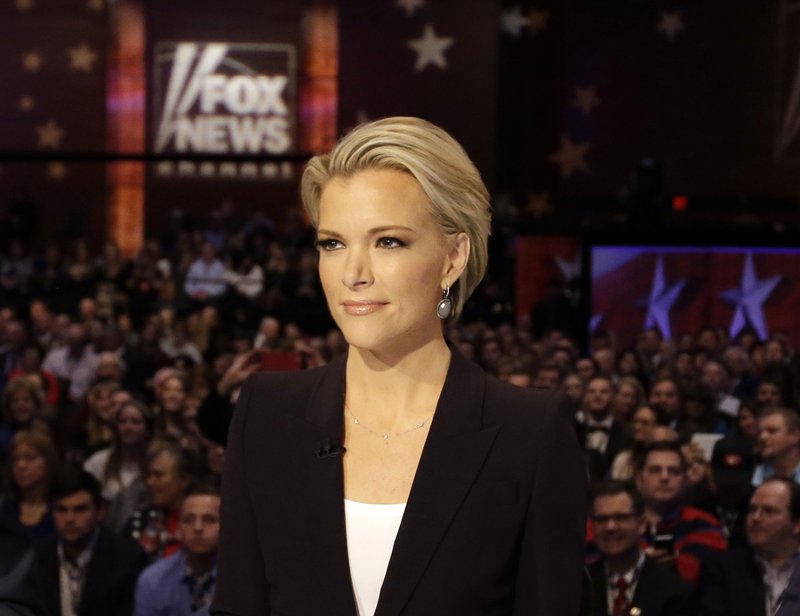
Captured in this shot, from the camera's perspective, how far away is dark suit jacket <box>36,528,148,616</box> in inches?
202

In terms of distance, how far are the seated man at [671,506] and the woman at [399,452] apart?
376cm

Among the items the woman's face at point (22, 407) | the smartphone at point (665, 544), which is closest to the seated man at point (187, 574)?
the smartphone at point (665, 544)

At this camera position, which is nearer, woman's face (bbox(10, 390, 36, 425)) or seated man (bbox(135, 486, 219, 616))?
seated man (bbox(135, 486, 219, 616))

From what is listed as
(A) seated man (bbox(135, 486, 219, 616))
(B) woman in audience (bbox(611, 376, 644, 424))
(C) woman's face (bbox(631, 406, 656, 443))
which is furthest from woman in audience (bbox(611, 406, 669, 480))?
(A) seated man (bbox(135, 486, 219, 616))

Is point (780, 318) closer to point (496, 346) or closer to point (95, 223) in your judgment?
point (496, 346)

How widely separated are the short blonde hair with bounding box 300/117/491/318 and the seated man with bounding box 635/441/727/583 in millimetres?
3850

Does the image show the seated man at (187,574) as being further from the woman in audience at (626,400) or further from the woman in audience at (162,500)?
the woman in audience at (626,400)

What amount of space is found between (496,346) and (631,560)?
6.08 metres

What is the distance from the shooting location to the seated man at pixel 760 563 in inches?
202

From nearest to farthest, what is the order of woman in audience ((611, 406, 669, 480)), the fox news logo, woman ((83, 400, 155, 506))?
1. woman in audience ((611, 406, 669, 480))
2. woman ((83, 400, 155, 506))
3. the fox news logo

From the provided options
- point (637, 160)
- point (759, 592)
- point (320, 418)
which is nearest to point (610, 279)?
point (637, 160)

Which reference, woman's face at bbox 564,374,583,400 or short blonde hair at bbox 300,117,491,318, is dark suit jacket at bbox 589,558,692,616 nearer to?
woman's face at bbox 564,374,583,400

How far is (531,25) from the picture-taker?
1947 cm

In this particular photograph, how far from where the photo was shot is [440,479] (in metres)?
1.79
